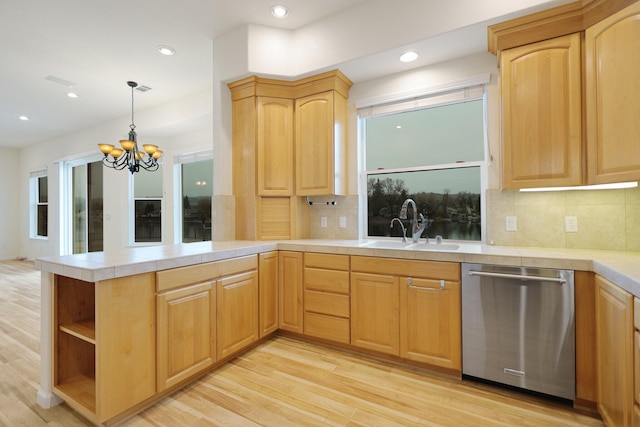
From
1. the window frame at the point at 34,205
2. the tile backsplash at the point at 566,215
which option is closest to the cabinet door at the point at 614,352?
the tile backsplash at the point at 566,215

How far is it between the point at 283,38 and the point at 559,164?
2609mm

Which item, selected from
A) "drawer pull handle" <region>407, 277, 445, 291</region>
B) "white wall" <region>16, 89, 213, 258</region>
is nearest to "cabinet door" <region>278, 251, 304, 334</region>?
"drawer pull handle" <region>407, 277, 445, 291</region>

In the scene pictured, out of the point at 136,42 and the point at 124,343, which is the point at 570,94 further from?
the point at 136,42

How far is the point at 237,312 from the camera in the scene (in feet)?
7.74

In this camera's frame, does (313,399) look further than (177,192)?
No

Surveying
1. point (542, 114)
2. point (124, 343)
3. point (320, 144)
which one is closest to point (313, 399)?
point (124, 343)

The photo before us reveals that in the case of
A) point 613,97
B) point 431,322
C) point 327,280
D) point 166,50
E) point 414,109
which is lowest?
point 431,322

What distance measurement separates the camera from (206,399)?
6.25 feet

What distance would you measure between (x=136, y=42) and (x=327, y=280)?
3.09 meters

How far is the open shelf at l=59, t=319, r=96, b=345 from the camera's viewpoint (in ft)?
5.40

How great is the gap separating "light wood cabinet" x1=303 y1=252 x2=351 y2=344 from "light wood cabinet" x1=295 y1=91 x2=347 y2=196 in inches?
29.7

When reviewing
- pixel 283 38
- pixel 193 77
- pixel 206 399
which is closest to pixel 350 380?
pixel 206 399

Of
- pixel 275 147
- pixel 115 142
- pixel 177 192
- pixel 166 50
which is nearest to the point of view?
pixel 275 147

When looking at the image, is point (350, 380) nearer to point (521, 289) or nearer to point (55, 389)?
point (521, 289)
